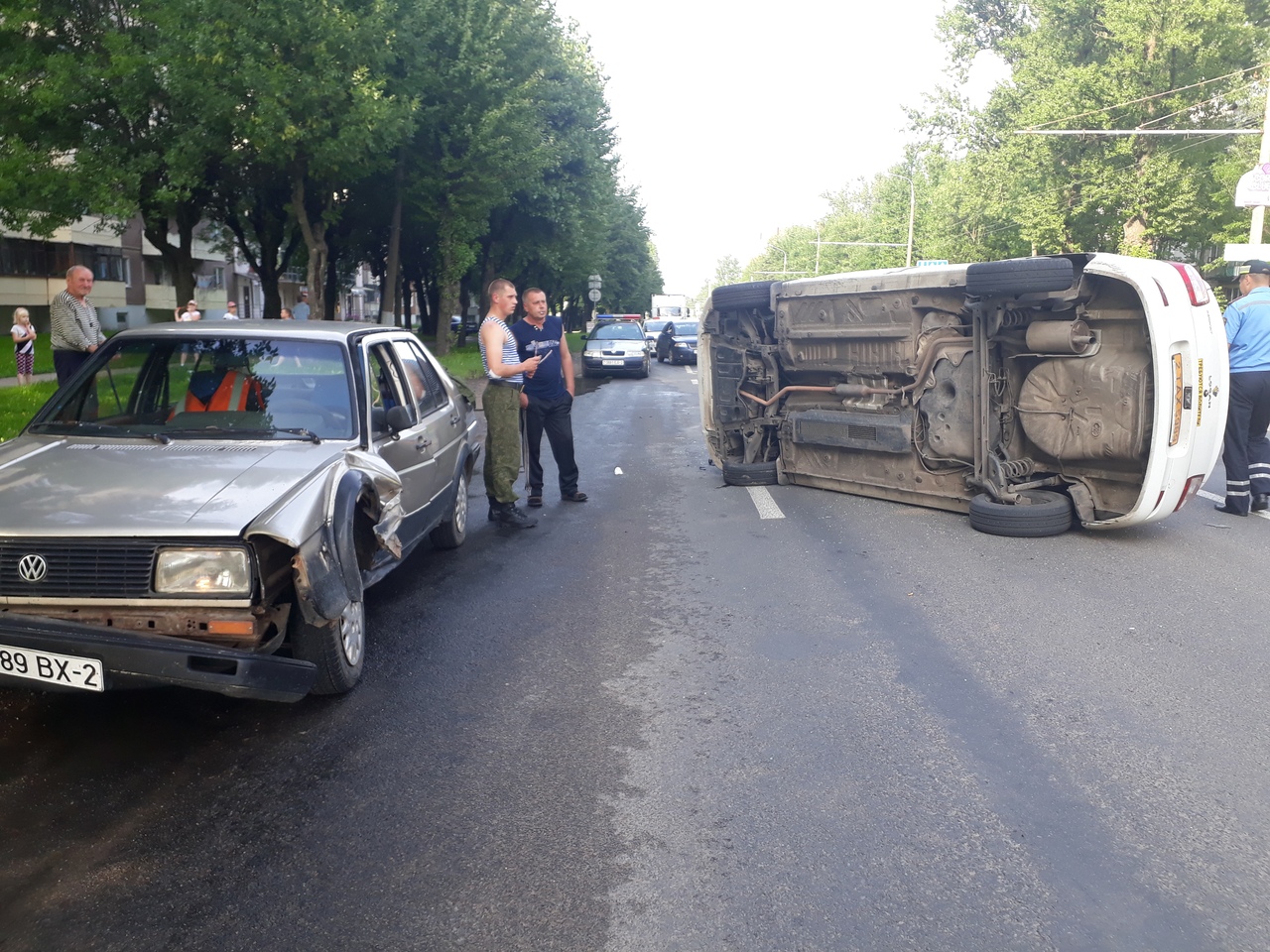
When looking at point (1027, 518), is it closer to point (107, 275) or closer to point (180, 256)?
point (180, 256)

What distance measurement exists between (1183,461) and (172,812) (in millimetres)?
6544

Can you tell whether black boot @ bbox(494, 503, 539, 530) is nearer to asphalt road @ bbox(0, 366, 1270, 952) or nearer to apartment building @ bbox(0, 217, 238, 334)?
asphalt road @ bbox(0, 366, 1270, 952)

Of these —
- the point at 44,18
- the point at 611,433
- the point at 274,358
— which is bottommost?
the point at 611,433

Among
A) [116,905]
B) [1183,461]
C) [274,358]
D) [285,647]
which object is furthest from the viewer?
[1183,461]

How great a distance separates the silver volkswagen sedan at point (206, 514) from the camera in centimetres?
390

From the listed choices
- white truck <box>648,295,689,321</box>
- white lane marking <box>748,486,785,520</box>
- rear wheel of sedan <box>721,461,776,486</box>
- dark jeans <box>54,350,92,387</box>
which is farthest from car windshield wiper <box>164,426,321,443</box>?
white truck <box>648,295,689,321</box>

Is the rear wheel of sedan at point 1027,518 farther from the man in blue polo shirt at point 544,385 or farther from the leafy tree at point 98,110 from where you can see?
the leafy tree at point 98,110

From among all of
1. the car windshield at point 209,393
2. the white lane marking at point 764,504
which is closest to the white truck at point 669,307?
the white lane marking at point 764,504

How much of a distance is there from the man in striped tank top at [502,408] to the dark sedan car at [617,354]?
22.8m

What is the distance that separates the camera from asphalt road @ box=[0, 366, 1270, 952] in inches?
120

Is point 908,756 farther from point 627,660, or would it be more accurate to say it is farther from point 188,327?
point 188,327

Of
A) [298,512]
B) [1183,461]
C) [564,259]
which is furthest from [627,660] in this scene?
[564,259]

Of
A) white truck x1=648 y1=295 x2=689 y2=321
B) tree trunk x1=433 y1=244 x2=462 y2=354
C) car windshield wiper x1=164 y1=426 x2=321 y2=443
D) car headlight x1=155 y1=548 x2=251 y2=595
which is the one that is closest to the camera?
car headlight x1=155 y1=548 x2=251 y2=595

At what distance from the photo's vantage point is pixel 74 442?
206 inches
